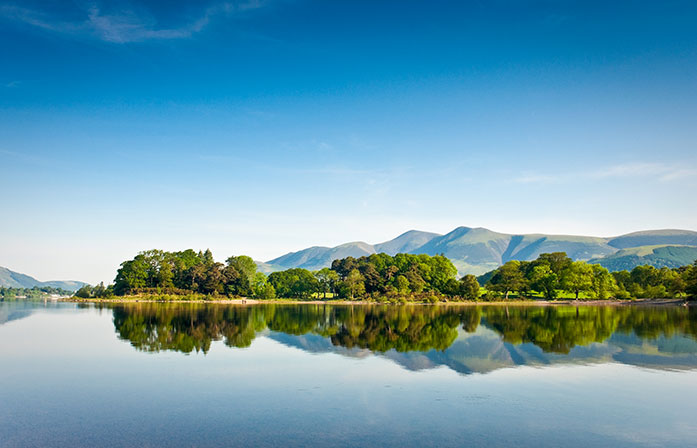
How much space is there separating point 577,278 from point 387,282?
49381 mm

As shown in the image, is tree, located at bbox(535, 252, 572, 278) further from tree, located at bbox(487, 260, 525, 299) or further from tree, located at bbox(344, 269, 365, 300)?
tree, located at bbox(344, 269, 365, 300)

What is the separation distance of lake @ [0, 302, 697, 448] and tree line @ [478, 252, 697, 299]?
82.4m

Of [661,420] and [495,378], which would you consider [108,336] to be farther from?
[661,420]

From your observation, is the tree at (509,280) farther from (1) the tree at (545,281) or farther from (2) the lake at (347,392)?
(2) the lake at (347,392)

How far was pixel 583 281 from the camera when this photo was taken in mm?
108062

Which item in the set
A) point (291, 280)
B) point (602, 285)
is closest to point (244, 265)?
point (291, 280)

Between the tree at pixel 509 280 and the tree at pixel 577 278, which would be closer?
the tree at pixel 577 278

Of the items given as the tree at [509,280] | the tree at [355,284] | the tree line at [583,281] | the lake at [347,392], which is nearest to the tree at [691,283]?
the tree line at [583,281]

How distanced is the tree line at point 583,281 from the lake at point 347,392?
82449mm

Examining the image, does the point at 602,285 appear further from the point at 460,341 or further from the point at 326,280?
the point at 460,341

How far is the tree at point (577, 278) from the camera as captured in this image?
10850cm

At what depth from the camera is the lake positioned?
13.1 metres

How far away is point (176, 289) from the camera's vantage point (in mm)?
111500

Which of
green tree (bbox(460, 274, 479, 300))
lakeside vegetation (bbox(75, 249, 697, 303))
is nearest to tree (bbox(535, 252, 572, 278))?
lakeside vegetation (bbox(75, 249, 697, 303))
